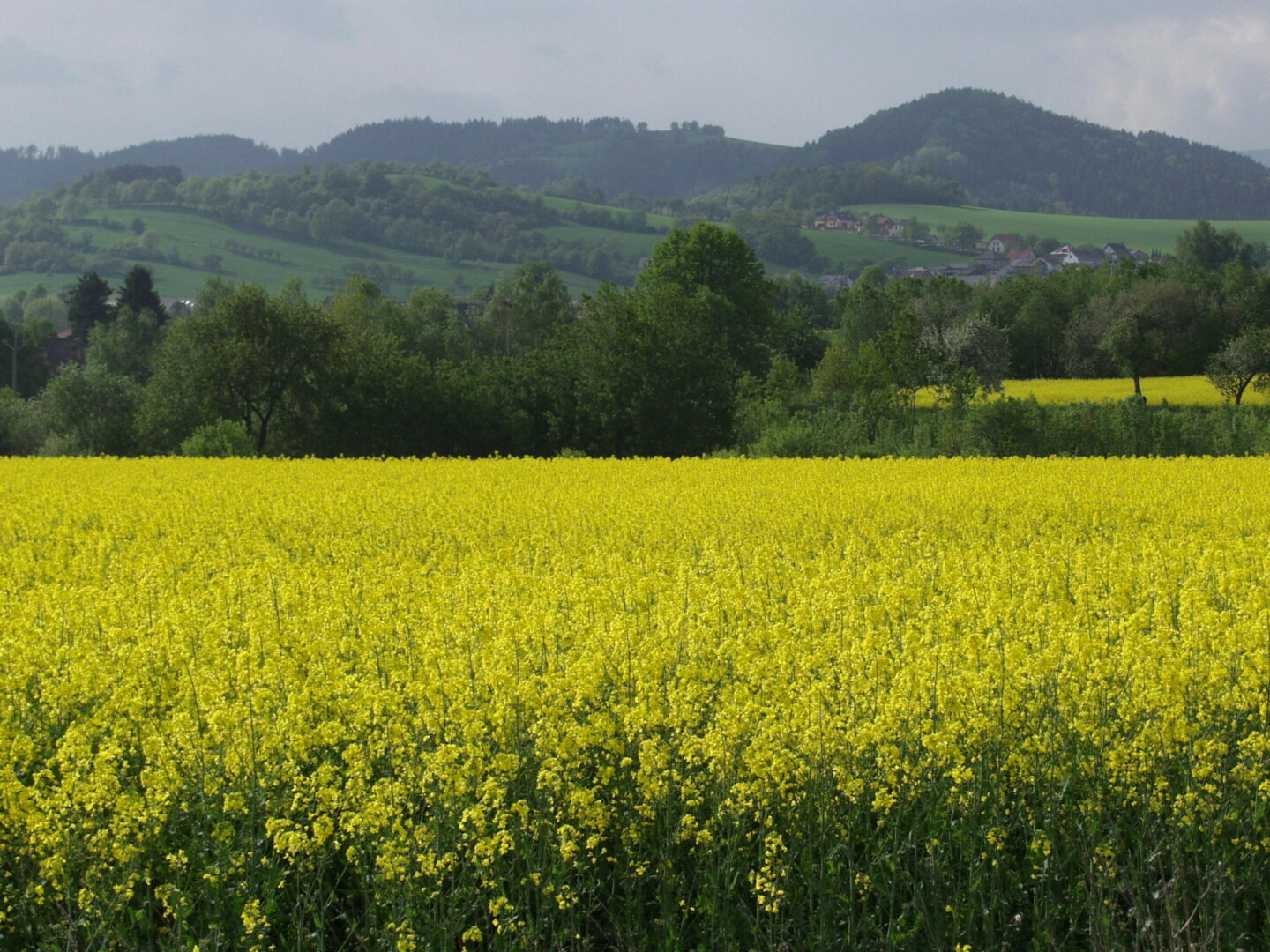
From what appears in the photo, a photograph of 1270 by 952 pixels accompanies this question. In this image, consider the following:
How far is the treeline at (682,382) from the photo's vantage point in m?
35.5

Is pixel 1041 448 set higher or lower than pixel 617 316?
lower

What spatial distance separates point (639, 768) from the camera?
6.36 m

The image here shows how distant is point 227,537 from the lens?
1431cm

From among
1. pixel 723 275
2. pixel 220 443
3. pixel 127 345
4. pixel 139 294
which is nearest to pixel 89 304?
pixel 139 294

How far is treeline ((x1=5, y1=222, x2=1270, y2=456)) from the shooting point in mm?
35500

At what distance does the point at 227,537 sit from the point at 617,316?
107 ft

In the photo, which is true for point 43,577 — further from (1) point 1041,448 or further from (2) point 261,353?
(2) point 261,353

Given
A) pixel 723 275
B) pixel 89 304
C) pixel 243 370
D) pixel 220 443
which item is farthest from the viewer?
pixel 89 304

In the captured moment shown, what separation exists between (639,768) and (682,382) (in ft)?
130

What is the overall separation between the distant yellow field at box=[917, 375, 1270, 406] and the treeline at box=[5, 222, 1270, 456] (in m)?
1.11

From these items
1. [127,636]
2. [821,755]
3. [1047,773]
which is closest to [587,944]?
[821,755]

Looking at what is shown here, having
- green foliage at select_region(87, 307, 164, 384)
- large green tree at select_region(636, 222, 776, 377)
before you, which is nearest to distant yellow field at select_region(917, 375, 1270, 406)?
large green tree at select_region(636, 222, 776, 377)

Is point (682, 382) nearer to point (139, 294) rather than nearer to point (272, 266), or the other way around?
point (139, 294)

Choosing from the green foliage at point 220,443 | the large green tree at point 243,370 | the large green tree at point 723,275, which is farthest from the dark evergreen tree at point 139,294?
the green foliage at point 220,443
